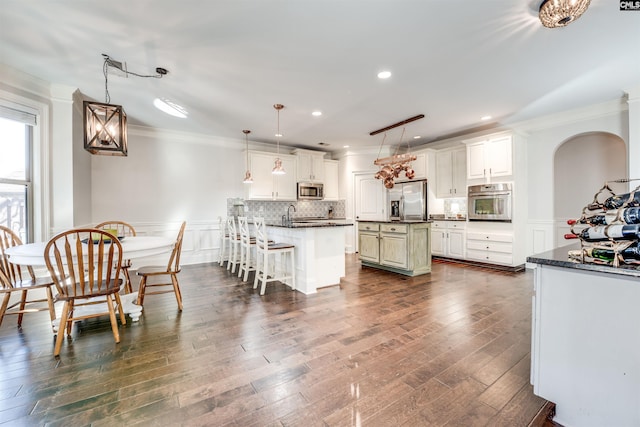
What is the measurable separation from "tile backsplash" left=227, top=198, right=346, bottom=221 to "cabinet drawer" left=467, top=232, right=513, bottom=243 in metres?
3.03

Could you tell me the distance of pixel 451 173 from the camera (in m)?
5.64

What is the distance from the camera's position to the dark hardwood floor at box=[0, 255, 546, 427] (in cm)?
140

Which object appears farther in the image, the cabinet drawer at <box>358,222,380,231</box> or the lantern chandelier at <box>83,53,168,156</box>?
the cabinet drawer at <box>358,222,380,231</box>

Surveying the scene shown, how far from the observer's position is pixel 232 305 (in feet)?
9.81

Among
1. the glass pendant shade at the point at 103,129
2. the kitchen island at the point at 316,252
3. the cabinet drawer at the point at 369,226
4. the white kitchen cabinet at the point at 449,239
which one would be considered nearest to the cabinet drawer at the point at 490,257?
the white kitchen cabinet at the point at 449,239

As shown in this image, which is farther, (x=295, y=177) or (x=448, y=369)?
(x=295, y=177)

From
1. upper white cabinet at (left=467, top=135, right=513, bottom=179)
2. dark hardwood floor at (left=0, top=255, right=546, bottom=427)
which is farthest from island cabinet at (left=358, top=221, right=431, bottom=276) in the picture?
upper white cabinet at (left=467, top=135, right=513, bottom=179)

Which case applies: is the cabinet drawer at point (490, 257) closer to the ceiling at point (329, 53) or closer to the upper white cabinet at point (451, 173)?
the upper white cabinet at point (451, 173)

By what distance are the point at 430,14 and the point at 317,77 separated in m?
1.35

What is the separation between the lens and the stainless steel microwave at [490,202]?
4621 mm

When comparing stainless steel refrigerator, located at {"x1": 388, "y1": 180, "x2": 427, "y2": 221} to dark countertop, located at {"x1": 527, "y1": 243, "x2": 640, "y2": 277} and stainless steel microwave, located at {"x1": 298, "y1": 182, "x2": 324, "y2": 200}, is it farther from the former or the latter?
dark countertop, located at {"x1": 527, "y1": 243, "x2": 640, "y2": 277}

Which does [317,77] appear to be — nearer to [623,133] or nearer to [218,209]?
[218,209]

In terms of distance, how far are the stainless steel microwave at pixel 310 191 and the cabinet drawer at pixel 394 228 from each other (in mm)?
2390

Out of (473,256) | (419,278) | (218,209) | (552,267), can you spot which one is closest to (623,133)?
(473,256)
